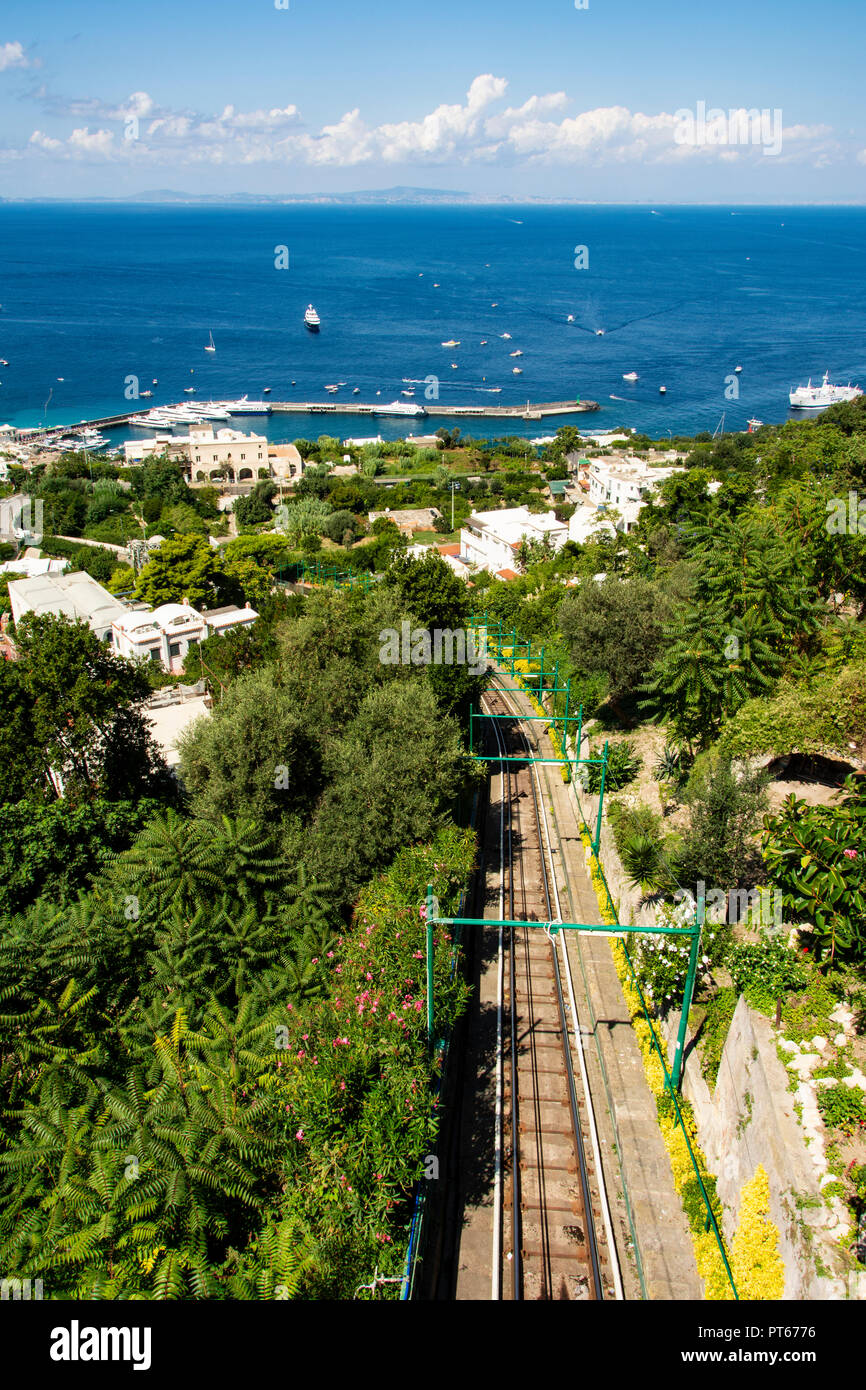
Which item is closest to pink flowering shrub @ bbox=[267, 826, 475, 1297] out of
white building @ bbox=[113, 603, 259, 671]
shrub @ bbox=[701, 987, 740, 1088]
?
shrub @ bbox=[701, 987, 740, 1088]

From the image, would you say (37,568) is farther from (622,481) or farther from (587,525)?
(622,481)

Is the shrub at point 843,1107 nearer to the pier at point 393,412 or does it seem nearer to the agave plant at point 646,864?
the agave plant at point 646,864

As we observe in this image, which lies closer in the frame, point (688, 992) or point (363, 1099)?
point (363, 1099)

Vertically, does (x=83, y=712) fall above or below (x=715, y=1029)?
above

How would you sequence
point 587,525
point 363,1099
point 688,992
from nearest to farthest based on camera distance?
1. point 363,1099
2. point 688,992
3. point 587,525

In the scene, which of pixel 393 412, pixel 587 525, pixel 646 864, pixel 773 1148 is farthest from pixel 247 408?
pixel 773 1148

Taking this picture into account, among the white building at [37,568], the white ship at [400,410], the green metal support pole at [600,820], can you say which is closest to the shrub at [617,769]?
the green metal support pole at [600,820]

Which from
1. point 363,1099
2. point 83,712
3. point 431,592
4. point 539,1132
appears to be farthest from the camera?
point 431,592
